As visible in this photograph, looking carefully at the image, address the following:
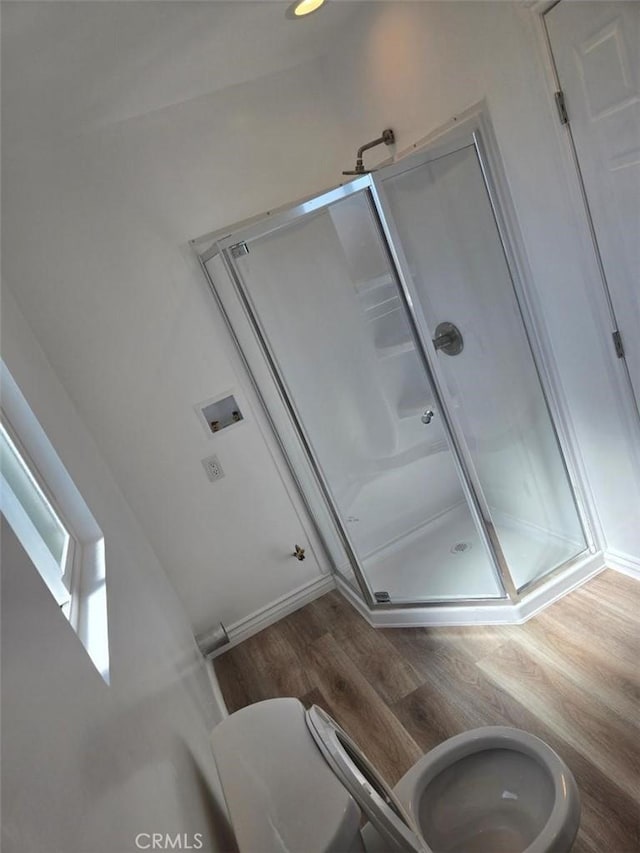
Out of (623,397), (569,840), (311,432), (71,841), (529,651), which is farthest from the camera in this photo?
(311,432)

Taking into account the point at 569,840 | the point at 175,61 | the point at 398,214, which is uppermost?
the point at 175,61

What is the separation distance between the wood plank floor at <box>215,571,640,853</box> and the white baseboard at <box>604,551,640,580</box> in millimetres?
39

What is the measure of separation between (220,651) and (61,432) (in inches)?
58.2

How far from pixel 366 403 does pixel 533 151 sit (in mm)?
1257

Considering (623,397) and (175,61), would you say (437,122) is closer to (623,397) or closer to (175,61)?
(175,61)

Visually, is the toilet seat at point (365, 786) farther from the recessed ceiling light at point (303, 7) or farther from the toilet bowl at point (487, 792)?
the recessed ceiling light at point (303, 7)

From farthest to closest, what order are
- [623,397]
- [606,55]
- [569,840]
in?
[623,397] → [606,55] → [569,840]

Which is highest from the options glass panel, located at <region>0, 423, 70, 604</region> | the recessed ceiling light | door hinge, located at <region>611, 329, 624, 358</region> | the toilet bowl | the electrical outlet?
the recessed ceiling light

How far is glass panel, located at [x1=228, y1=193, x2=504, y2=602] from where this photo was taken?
2.40 metres

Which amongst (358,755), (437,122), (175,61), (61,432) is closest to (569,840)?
(358,755)

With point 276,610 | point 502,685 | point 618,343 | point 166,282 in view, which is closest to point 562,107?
point 618,343

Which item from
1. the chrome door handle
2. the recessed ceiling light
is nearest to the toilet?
the chrome door handle

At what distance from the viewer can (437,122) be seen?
216 cm

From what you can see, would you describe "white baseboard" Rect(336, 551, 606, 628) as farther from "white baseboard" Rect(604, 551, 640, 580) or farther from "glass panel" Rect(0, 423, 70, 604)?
"glass panel" Rect(0, 423, 70, 604)
